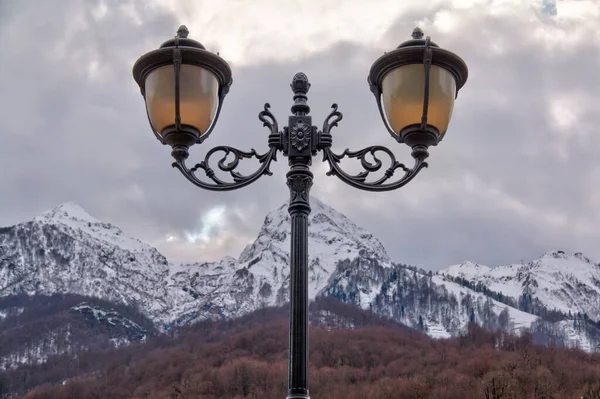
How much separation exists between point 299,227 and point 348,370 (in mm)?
149606

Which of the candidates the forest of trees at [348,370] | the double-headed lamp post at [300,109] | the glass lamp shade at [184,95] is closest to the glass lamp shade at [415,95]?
the double-headed lamp post at [300,109]

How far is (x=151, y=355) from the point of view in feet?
619

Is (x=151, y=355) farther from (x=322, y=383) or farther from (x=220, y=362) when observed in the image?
(x=322, y=383)

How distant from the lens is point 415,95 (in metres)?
6.32

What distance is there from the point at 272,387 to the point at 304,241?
13833 centimetres

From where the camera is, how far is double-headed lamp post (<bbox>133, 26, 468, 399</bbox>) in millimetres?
6293

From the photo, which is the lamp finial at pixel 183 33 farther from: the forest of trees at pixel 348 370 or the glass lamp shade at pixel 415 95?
the forest of trees at pixel 348 370

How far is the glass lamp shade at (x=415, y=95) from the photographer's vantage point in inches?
249

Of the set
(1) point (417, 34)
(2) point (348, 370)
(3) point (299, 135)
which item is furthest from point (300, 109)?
(2) point (348, 370)

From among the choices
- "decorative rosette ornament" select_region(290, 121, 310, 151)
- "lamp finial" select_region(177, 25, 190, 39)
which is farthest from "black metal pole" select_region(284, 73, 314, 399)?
"lamp finial" select_region(177, 25, 190, 39)

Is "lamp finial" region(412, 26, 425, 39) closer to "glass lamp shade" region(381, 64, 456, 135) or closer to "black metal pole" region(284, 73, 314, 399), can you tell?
"glass lamp shade" region(381, 64, 456, 135)

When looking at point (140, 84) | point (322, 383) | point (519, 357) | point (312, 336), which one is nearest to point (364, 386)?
point (322, 383)

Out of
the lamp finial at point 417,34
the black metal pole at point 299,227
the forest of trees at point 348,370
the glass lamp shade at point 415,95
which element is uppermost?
the forest of trees at point 348,370

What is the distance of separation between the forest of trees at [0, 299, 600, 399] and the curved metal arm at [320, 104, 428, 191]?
106 meters
